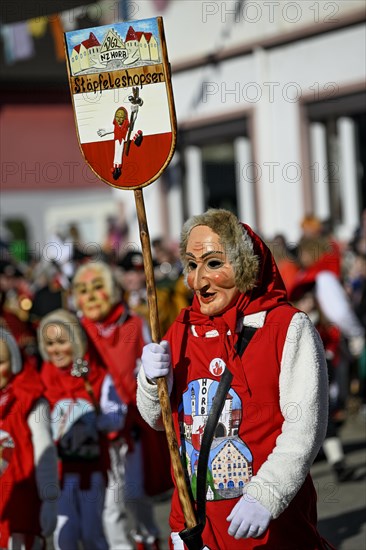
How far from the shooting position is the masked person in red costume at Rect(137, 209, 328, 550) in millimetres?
3664

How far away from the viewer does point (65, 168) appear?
29531 mm

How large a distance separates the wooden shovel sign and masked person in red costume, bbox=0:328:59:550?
194cm

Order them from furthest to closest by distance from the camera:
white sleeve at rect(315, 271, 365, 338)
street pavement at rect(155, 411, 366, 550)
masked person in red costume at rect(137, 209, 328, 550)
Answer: white sleeve at rect(315, 271, 365, 338) → street pavement at rect(155, 411, 366, 550) → masked person in red costume at rect(137, 209, 328, 550)

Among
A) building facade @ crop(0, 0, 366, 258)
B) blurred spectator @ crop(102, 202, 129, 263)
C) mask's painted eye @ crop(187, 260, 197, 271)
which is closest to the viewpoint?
mask's painted eye @ crop(187, 260, 197, 271)

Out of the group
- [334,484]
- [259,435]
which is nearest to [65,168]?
[334,484]

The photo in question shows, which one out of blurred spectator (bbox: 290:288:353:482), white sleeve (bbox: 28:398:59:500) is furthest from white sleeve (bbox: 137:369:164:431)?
blurred spectator (bbox: 290:288:353:482)

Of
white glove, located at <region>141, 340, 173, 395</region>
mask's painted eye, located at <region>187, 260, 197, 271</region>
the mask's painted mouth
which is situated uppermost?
mask's painted eye, located at <region>187, 260, 197, 271</region>

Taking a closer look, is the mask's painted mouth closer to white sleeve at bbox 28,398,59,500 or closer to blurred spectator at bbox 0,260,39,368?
white sleeve at bbox 28,398,59,500

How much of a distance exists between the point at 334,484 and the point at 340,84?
6990 mm

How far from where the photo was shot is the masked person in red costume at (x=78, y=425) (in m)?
6.25

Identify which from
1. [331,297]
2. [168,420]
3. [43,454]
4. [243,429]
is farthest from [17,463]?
[331,297]

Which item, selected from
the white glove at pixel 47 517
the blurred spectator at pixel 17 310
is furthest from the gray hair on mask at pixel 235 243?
the blurred spectator at pixel 17 310

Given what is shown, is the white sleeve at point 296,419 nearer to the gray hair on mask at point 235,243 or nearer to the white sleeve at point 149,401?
the gray hair on mask at point 235,243

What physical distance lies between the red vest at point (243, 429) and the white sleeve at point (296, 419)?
54 millimetres
